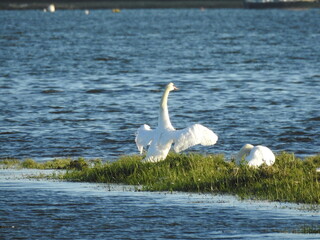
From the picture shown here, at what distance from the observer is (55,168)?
20.3 metres

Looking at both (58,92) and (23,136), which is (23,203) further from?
(58,92)

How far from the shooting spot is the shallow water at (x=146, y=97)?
2727 centimetres

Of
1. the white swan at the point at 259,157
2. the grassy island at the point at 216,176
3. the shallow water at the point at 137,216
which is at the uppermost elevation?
the white swan at the point at 259,157

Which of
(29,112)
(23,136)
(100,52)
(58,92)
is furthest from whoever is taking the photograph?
(100,52)

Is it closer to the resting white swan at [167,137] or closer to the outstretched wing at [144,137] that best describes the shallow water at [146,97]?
the outstretched wing at [144,137]

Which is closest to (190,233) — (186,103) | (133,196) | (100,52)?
(133,196)

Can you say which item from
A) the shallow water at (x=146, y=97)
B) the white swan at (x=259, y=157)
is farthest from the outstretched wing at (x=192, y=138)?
the shallow water at (x=146, y=97)

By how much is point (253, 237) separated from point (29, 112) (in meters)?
23.8

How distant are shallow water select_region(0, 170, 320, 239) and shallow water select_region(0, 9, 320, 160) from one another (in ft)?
25.4

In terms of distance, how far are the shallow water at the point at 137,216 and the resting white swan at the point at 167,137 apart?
4.00 ft

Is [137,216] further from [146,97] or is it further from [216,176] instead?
[146,97]

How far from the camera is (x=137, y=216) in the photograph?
1436cm

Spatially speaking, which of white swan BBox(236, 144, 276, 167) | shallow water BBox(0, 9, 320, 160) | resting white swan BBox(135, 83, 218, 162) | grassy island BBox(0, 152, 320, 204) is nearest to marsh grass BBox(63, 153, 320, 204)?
grassy island BBox(0, 152, 320, 204)

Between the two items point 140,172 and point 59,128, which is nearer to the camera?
point 140,172
